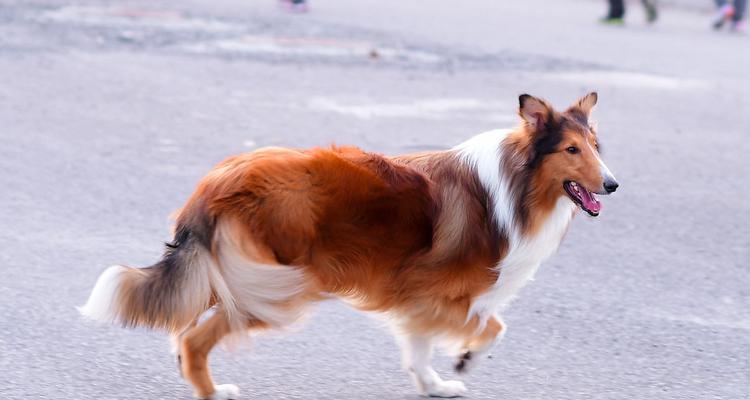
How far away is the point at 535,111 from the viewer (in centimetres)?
482

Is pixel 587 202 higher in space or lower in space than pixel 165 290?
higher

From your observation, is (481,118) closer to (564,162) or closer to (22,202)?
(22,202)

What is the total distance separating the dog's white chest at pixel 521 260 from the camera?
4.84 m

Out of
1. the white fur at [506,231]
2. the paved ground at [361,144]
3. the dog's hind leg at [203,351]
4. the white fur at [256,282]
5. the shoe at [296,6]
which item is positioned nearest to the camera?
the white fur at [256,282]

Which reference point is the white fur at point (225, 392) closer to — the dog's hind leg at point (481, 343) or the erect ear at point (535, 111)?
the dog's hind leg at point (481, 343)

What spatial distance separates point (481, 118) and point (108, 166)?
11.2ft

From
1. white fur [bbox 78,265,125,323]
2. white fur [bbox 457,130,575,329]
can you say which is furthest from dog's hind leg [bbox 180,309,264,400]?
white fur [bbox 457,130,575,329]

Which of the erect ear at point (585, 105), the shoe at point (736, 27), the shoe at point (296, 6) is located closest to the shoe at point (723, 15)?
the shoe at point (736, 27)

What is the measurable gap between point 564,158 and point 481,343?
0.83 m

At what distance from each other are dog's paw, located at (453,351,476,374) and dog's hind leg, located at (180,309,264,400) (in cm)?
91

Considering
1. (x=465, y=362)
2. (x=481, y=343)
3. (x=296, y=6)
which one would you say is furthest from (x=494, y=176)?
(x=296, y=6)

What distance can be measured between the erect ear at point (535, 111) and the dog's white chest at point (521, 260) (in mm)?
320

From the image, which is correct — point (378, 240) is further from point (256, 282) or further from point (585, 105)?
point (585, 105)

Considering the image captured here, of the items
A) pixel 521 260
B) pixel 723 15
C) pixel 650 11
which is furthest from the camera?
pixel 650 11
